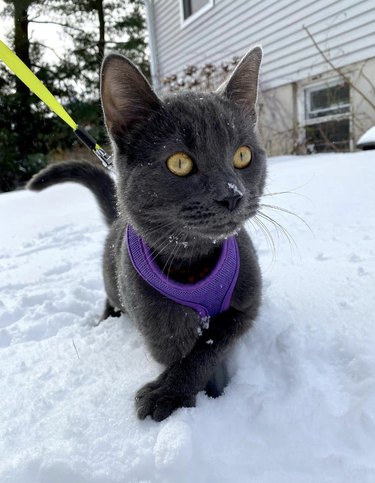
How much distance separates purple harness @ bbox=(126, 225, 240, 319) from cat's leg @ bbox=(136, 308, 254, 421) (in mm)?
62

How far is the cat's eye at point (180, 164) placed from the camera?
113cm

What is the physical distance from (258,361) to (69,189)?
4.53 metres

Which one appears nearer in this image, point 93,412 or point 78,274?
point 93,412

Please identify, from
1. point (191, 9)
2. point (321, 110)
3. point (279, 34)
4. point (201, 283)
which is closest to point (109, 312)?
point (201, 283)

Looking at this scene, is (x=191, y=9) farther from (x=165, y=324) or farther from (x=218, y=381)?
(x=218, y=381)

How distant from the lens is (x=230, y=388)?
1207 mm

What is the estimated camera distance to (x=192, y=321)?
4.31 feet

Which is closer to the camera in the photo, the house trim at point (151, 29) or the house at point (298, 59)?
the house at point (298, 59)

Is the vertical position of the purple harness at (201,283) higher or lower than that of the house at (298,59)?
lower

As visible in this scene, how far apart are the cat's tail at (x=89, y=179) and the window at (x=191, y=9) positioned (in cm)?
633

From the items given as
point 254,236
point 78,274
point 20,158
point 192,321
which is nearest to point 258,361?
point 192,321

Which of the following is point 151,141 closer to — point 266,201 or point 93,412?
point 93,412

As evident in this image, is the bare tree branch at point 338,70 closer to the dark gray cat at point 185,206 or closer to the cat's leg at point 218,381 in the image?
the dark gray cat at point 185,206

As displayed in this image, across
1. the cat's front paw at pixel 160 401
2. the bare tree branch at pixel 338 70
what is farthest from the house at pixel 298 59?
the cat's front paw at pixel 160 401
